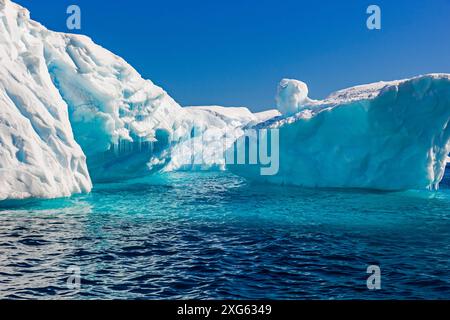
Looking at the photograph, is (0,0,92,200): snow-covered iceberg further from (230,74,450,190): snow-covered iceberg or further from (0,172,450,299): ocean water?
(230,74,450,190): snow-covered iceberg

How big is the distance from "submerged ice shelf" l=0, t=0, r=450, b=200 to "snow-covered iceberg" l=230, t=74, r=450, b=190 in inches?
2.4

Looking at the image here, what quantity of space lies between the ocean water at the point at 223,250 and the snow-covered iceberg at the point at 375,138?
18.0ft

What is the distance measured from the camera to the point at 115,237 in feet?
43.7

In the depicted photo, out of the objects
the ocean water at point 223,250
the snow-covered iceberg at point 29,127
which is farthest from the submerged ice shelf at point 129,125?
the ocean water at point 223,250

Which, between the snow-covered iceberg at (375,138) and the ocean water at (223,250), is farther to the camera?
the snow-covered iceberg at (375,138)

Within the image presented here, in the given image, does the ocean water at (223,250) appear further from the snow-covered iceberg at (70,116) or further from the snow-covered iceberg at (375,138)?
the snow-covered iceberg at (375,138)

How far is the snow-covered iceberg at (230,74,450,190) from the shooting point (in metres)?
24.6

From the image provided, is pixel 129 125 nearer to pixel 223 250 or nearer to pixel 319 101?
pixel 319 101

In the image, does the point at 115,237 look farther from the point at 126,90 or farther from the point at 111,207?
the point at 126,90

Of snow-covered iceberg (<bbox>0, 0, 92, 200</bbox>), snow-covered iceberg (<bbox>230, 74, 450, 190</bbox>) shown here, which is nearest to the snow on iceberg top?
snow-covered iceberg (<bbox>230, 74, 450, 190</bbox>)

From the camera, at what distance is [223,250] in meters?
11.9

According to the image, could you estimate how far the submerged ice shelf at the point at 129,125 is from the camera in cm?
1936

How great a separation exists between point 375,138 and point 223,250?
57.7ft

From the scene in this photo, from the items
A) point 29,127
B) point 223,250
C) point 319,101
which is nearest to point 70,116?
point 29,127
